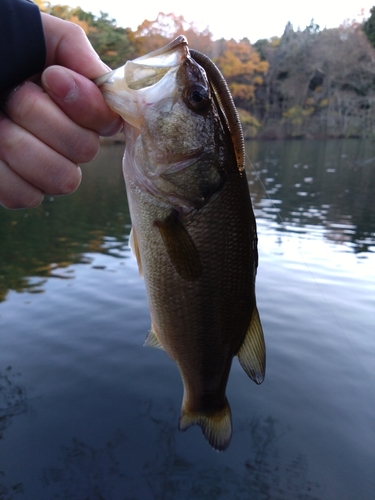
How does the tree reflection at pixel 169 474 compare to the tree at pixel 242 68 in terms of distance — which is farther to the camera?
the tree at pixel 242 68

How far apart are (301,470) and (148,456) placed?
176cm

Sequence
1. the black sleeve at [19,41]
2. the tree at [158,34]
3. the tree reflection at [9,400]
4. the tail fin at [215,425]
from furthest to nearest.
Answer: the tree at [158,34] < the tree reflection at [9,400] < the tail fin at [215,425] < the black sleeve at [19,41]

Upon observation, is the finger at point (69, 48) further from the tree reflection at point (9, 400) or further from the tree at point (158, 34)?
the tree at point (158, 34)

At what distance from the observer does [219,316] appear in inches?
76.1

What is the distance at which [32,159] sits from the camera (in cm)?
163

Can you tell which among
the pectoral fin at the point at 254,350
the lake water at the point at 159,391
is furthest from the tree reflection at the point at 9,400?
the pectoral fin at the point at 254,350

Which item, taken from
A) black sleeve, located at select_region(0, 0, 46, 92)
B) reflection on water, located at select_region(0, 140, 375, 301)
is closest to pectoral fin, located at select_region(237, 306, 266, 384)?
black sleeve, located at select_region(0, 0, 46, 92)

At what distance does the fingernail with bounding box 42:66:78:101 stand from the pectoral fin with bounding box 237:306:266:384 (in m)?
1.16

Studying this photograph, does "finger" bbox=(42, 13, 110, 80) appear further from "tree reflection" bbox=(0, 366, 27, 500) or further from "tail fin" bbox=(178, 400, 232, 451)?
"tree reflection" bbox=(0, 366, 27, 500)

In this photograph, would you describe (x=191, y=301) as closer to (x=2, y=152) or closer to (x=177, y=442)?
(x=2, y=152)

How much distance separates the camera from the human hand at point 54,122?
5.23 ft

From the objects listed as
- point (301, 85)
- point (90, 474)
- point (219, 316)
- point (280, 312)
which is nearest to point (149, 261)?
point (219, 316)

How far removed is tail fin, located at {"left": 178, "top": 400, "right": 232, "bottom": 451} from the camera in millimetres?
2137

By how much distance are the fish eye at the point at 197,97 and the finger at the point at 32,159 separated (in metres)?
0.52
